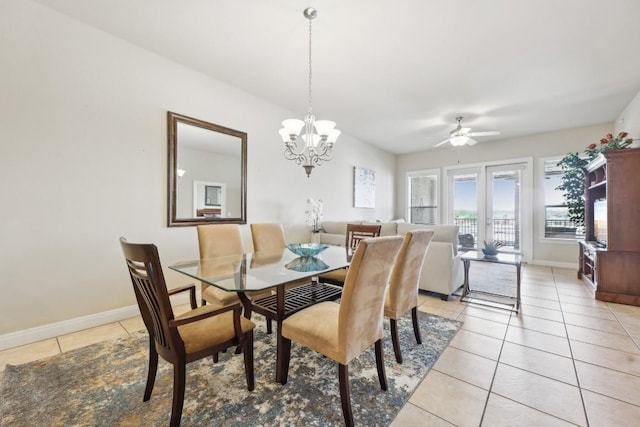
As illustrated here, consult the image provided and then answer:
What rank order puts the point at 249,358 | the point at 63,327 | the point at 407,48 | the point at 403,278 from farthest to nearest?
the point at 407,48 < the point at 63,327 < the point at 403,278 < the point at 249,358

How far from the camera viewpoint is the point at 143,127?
2705 mm

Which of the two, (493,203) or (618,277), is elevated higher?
(493,203)

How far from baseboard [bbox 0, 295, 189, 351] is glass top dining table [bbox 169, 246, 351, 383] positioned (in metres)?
1.23

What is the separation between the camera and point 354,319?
134 cm

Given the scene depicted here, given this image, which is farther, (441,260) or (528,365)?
(441,260)

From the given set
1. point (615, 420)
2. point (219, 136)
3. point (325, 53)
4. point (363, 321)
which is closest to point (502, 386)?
point (615, 420)

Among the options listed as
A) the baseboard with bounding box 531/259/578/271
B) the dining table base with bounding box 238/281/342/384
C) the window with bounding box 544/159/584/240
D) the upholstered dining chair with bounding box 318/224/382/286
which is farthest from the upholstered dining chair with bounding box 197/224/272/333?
the window with bounding box 544/159/584/240

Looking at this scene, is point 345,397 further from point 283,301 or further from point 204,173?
point 204,173

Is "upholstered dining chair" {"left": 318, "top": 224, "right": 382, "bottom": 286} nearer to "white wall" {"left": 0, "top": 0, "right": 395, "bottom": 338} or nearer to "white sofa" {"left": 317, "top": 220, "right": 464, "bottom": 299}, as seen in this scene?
"white sofa" {"left": 317, "top": 220, "right": 464, "bottom": 299}

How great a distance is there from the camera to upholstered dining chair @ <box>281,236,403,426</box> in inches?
50.6

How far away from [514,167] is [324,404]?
613cm

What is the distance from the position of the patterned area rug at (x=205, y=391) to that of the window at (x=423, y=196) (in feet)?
17.0

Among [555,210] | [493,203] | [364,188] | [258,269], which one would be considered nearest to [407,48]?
[258,269]

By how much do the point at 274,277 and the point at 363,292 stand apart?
602mm
